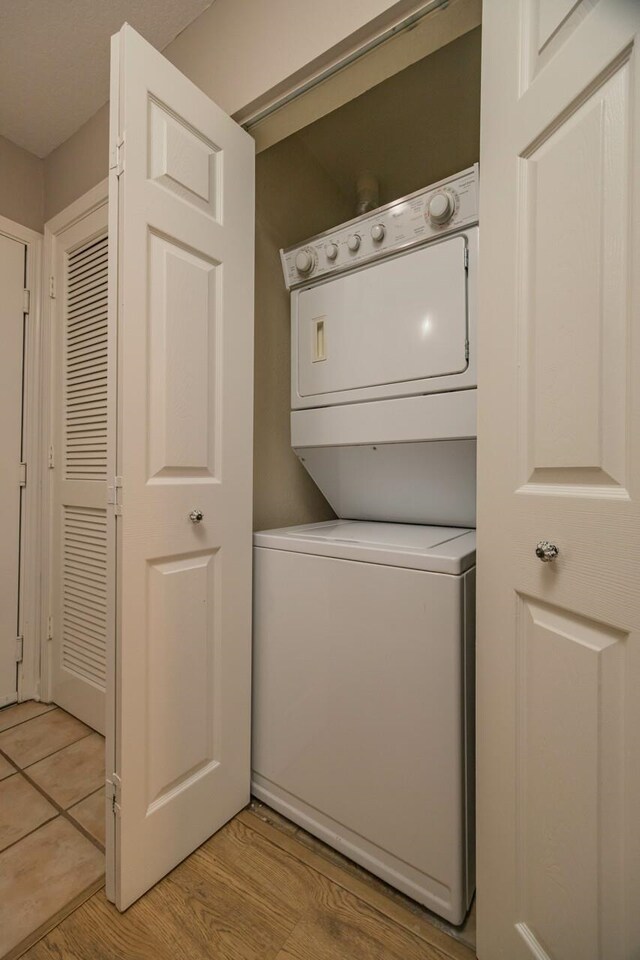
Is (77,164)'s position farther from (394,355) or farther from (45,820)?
(45,820)

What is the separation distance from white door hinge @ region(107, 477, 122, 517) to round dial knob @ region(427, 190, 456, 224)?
1138mm

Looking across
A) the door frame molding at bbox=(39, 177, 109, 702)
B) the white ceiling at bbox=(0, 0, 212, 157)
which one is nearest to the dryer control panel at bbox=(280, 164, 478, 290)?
the white ceiling at bbox=(0, 0, 212, 157)

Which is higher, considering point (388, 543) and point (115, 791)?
point (388, 543)

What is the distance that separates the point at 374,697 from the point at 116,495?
873 mm

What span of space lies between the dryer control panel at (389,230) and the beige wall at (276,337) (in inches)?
5.8

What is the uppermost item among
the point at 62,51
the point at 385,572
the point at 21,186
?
the point at 62,51

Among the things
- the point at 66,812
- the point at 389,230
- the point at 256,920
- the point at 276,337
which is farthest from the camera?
the point at 276,337

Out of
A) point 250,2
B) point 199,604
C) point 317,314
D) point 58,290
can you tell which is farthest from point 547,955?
point 58,290

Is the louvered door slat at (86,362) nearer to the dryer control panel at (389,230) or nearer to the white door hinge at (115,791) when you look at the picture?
the dryer control panel at (389,230)

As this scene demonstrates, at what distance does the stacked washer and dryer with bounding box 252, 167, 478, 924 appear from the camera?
3.50 ft

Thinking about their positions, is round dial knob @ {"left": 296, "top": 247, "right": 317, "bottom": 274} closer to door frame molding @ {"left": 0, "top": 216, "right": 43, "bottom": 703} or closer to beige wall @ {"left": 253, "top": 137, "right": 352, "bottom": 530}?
beige wall @ {"left": 253, "top": 137, "right": 352, "bottom": 530}

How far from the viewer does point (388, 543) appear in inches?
49.1

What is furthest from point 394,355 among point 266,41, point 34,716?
point 34,716

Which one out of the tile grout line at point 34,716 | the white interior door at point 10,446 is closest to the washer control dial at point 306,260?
the white interior door at point 10,446
